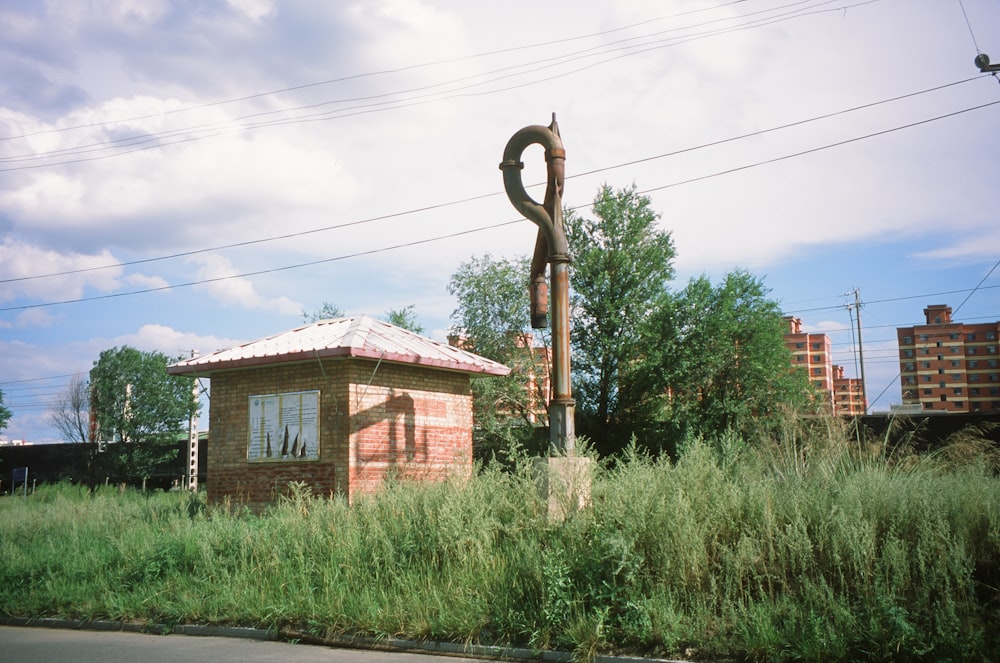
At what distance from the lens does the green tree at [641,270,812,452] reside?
92.8 ft

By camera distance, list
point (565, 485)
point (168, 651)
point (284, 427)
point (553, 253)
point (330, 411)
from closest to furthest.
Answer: point (168, 651) < point (565, 485) < point (553, 253) < point (330, 411) < point (284, 427)

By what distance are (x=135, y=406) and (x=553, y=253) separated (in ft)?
108

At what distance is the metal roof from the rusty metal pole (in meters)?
3.36

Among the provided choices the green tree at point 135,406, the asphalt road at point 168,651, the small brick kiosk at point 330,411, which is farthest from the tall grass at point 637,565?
the green tree at point 135,406

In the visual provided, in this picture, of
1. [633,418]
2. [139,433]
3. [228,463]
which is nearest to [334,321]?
[228,463]

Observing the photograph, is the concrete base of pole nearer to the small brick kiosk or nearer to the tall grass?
the tall grass

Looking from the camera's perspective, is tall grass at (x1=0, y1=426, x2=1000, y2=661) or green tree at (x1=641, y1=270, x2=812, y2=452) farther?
green tree at (x1=641, y1=270, x2=812, y2=452)

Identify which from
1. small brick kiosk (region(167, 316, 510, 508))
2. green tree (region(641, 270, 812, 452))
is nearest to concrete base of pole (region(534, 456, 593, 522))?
small brick kiosk (region(167, 316, 510, 508))

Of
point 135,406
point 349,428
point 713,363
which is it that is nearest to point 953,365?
point 713,363

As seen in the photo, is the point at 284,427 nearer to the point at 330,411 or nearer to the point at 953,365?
the point at 330,411

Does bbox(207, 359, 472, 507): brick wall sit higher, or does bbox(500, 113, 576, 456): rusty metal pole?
bbox(500, 113, 576, 456): rusty metal pole

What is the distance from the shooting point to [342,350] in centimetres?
1388

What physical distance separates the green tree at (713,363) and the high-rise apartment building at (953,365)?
355 feet

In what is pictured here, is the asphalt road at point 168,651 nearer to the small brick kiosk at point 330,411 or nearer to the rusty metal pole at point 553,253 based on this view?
the rusty metal pole at point 553,253
